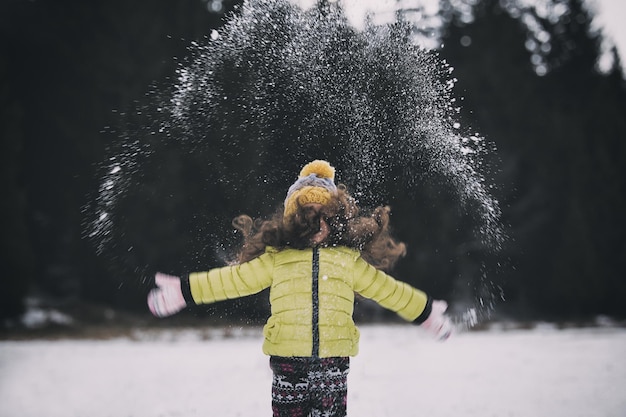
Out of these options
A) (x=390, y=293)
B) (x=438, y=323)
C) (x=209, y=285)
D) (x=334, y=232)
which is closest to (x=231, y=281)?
(x=209, y=285)

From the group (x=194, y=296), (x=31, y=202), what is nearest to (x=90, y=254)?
(x=31, y=202)

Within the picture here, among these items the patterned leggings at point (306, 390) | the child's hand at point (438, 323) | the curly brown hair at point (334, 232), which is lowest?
the patterned leggings at point (306, 390)

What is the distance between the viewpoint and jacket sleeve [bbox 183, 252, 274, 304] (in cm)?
286

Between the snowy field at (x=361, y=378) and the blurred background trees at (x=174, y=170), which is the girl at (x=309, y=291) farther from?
the blurred background trees at (x=174, y=170)

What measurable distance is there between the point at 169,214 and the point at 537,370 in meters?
Answer: 8.22

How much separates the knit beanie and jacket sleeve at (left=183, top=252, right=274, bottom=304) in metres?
0.30

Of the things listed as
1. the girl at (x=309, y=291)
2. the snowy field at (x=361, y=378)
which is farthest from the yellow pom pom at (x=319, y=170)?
the snowy field at (x=361, y=378)

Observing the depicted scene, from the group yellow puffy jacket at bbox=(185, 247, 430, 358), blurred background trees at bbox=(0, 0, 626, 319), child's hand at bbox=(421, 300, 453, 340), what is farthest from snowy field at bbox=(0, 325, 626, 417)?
blurred background trees at bbox=(0, 0, 626, 319)

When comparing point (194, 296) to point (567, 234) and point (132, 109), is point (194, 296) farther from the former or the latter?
point (567, 234)

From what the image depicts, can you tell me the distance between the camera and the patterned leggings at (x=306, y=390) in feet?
8.80

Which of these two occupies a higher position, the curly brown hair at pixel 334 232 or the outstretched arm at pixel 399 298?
the curly brown hair at pixel 334 232

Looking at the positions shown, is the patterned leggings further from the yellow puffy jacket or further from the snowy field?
the snowy field

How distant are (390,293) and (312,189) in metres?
0.67

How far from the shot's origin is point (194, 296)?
9.34 ft
